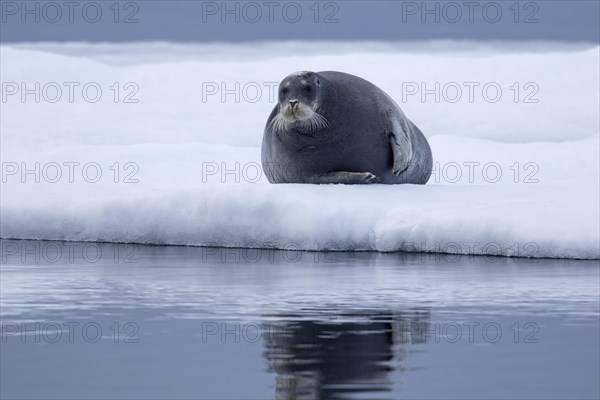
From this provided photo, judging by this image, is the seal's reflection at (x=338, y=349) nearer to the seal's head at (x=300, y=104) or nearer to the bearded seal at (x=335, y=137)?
the seal's head at (x=300, y=104)

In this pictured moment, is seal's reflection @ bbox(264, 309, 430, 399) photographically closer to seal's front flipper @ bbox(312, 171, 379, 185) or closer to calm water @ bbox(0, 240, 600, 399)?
calm water @ bbox(0, 240, 600, 399)

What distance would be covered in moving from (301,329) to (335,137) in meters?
5.92

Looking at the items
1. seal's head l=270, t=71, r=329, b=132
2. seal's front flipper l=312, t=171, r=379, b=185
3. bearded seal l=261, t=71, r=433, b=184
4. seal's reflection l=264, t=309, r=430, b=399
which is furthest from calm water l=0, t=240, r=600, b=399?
bearded seal l=261, t=71, r=433, b=184

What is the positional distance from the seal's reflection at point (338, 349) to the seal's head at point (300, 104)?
16.5 ft

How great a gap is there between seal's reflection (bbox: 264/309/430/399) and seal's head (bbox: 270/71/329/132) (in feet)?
16.5

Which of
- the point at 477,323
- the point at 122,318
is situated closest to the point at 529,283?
the point at 477,323

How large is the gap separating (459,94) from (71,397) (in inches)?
803

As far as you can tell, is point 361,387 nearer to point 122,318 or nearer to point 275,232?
point 122,318

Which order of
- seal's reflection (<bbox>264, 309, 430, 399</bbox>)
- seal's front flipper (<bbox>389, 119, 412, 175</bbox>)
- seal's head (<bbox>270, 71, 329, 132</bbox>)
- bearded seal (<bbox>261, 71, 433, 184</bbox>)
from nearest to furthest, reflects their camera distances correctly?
seal's reflection (<bbox>264, 309, 430, 399</bbox>) → seal's head (<bbox>270, 71, 329, 132</bbox>) → bearded seal (<bbox>261, 71, 433, 184</bbox>) → seal's front flipper (<bbox>389, 119, 412, 175</bbox>)

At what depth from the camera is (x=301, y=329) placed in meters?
5.86

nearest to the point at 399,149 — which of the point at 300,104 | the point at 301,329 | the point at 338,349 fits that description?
the point at 300,104

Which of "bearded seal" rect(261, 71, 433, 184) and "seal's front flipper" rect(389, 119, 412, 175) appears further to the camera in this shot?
"seal's front flipper" rect(389, 119, 412, 175)

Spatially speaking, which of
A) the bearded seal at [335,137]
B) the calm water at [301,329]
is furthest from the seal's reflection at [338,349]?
the bearded seal at [335,137]

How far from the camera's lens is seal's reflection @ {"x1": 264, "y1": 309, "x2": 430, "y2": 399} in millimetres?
4551
